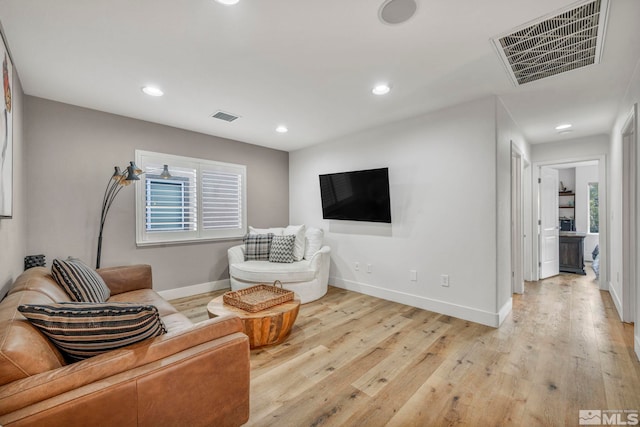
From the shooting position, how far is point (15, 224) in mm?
2307

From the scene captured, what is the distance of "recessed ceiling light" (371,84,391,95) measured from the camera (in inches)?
107

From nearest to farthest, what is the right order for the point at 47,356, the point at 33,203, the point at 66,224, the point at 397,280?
the point at 47,356
the point at 33,203
the point at 66,224
the point at 397,280

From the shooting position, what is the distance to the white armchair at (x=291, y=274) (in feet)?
12.2

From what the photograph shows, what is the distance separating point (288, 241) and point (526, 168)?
4.22 metres

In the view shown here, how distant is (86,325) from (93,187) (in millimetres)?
2896

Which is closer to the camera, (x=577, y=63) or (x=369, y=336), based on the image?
(x=577, y=63)

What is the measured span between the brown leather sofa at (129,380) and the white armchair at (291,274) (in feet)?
7.49

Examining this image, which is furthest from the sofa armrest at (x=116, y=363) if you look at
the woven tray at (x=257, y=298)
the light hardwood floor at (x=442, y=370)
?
the woven tray at (x=257, y=298)

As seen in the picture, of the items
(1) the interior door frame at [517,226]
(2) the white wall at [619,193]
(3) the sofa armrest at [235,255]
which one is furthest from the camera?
(3) the sofa armrest at [235,255]

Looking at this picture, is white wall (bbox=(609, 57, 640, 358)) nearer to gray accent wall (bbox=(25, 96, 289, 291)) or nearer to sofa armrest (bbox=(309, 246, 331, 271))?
sofa armrest (bbox=(309, 246, 331, 271))

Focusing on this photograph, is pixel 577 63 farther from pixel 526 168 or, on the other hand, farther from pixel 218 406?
pixel 218 406

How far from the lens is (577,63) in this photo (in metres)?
2.26

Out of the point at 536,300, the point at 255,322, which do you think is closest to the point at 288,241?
the point at 255,322

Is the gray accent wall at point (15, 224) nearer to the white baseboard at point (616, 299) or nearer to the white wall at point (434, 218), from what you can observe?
the white wall at point (434, 218)
